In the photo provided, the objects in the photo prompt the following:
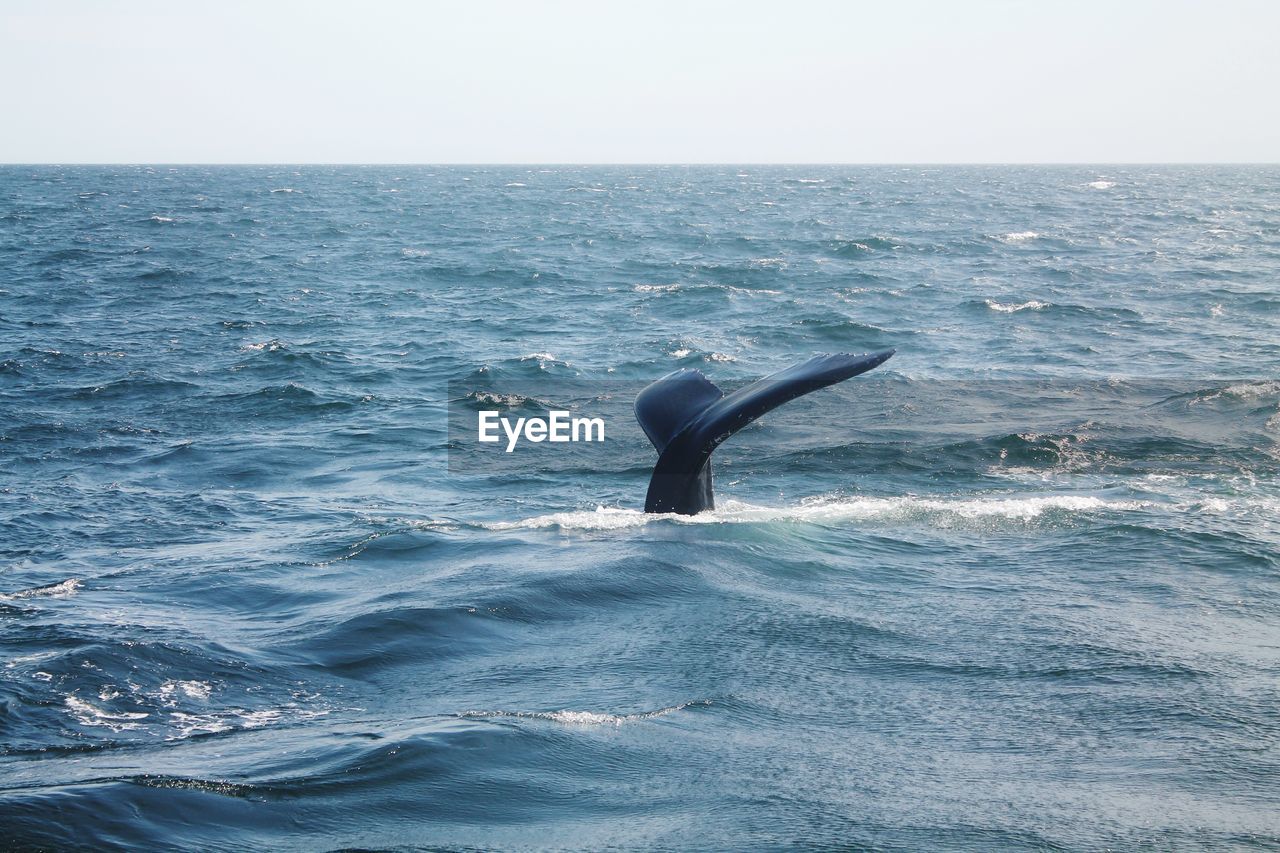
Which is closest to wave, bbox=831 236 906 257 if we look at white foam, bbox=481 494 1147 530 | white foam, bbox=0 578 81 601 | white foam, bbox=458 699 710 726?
white foam, bbox=481 494 1147 530

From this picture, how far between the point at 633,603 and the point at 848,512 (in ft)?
14.4

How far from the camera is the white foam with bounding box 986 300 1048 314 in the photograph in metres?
33.0

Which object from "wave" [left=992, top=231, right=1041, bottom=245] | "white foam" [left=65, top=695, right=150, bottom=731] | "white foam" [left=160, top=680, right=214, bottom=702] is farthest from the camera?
"wave" [left=992, top=231, right=1041, bottom=245]

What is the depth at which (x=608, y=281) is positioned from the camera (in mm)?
40031

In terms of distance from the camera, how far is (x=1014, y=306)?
33562 mm

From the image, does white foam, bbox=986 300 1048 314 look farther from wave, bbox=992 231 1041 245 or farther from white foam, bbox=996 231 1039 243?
white foam, bbox=996 231 1039 243

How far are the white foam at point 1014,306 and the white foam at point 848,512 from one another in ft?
65.6

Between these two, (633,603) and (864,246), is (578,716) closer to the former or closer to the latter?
(633,603)

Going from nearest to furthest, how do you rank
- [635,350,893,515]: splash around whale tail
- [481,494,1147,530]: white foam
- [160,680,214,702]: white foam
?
1. [160,680,214,702]: white foam
2. [635,350,893,515]: splash around whale tail
3. [481,494,1147,530]: white foam

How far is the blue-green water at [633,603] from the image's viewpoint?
6.19m

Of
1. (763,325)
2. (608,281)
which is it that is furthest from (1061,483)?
(608,281)

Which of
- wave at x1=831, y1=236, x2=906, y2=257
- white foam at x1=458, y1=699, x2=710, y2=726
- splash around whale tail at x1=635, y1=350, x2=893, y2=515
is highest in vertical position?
wave at x1=831, y1=236, x2=906, y2=257

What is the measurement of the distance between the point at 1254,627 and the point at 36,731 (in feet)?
28.3

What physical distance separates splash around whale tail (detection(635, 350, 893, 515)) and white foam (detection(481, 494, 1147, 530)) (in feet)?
1.00
